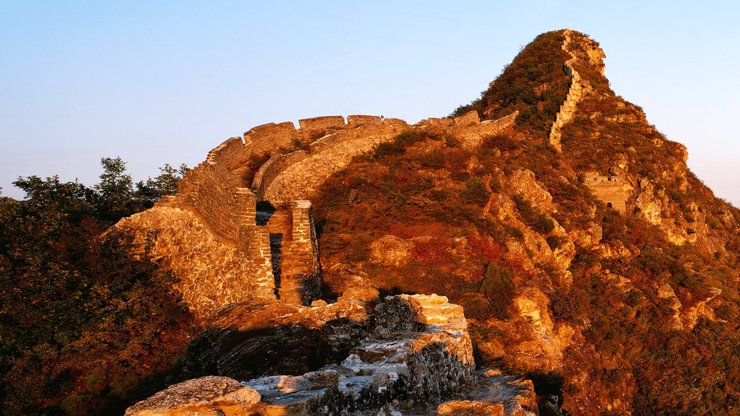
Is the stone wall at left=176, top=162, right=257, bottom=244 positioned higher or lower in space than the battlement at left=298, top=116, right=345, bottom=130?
lower

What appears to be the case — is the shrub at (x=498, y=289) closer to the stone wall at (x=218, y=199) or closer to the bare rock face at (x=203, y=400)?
the stone wall at (x=218, y=199)

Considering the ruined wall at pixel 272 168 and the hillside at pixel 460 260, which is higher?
the ruined wall at pixel 272 168

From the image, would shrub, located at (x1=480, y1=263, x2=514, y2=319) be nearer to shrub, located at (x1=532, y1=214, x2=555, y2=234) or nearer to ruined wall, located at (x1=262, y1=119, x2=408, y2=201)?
shrub, located at (x1=532, y1=214, x2=555, y2=234)

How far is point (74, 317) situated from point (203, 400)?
448cm

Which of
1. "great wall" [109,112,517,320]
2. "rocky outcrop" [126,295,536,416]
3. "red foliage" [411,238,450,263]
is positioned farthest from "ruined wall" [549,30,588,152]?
"rocky outcrop" [126,295,536,416]

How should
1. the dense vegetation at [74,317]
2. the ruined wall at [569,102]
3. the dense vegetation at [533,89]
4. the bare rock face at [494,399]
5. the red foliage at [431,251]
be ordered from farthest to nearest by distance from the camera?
1. the dense vegetation at [533,89]
2. the ruined wall at [569,102]
3. the red foliage at [431,251]
4. the dense vegetation at [74,317]
5. the bare rock face at [494,399]

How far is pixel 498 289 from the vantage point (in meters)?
17.5

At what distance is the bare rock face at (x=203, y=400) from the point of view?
481cm

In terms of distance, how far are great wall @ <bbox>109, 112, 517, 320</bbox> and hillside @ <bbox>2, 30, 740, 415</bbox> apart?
0.05 meters

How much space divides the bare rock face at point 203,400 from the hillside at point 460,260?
0.22 ft

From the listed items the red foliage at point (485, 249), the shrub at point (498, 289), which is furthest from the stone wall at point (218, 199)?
the red foliage at point (485, 249)

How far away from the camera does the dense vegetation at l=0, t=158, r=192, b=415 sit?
298 inches

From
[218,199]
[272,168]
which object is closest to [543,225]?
[272,168]

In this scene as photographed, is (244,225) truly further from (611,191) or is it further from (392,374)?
(611,191)
